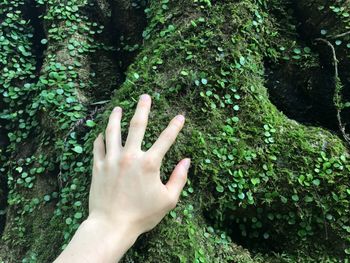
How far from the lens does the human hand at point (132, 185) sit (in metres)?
1.91

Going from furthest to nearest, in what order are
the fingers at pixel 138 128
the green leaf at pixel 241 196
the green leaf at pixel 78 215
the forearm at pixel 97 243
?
the green leaf at pixel 241 196 → the green leaf at pixel 78 215 → the fingers at pixel 138 128 → the forearm at pixel 97 243

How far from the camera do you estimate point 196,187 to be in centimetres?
247

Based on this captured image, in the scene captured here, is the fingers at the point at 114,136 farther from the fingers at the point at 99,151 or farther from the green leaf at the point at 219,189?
the green leaf at the point at 219,189

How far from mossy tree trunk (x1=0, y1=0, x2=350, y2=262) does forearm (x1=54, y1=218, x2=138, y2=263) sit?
1.25ft

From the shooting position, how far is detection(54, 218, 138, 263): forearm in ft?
5.82

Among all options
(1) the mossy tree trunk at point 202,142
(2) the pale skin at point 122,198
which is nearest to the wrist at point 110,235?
(2) the pale skin at point 122,198

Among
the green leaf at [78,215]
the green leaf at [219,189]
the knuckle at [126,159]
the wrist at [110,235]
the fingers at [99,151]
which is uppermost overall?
the knuckle at [126,159]

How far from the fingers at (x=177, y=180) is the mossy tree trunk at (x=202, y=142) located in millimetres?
154

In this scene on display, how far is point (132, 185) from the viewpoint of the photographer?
6.36ft

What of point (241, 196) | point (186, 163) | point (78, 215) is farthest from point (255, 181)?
point (78, 215)

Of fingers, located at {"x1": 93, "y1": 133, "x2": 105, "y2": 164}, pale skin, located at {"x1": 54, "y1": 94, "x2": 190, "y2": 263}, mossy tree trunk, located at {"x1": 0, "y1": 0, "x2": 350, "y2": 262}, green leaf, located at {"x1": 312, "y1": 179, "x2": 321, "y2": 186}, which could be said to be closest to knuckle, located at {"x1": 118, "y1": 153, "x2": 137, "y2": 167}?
pale skin, located at {"x1": 54, "y1": 94, "x2": 190, "y2": 263}

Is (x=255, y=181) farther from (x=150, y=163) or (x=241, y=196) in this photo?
(x=150, y=163)

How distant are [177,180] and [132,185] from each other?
0.27 meters

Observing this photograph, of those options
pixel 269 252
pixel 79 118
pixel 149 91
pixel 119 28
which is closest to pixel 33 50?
pixel 119 28
